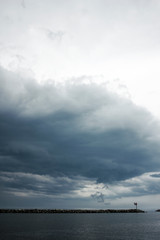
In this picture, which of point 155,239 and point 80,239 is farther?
point 155,239

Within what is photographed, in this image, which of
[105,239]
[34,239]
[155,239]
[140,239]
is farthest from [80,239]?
[155,239]

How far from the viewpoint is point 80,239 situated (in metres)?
71.3

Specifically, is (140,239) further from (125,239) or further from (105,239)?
(105,239)

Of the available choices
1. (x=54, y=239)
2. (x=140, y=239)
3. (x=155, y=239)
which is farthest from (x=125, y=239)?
(x=54, y=239)

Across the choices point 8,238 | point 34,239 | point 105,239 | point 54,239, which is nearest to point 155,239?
point 105,239

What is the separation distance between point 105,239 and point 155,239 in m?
16.7

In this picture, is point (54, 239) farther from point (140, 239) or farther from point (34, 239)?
point (140, 239)

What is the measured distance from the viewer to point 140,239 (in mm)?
74750

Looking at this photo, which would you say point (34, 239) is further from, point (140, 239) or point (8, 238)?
point (140, 239)

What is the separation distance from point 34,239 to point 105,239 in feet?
67.5

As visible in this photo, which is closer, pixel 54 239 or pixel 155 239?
pixel 54 239

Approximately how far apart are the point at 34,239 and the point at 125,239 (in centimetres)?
2685

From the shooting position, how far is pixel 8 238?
72312mm

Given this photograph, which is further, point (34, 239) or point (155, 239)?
point (155, 239)
